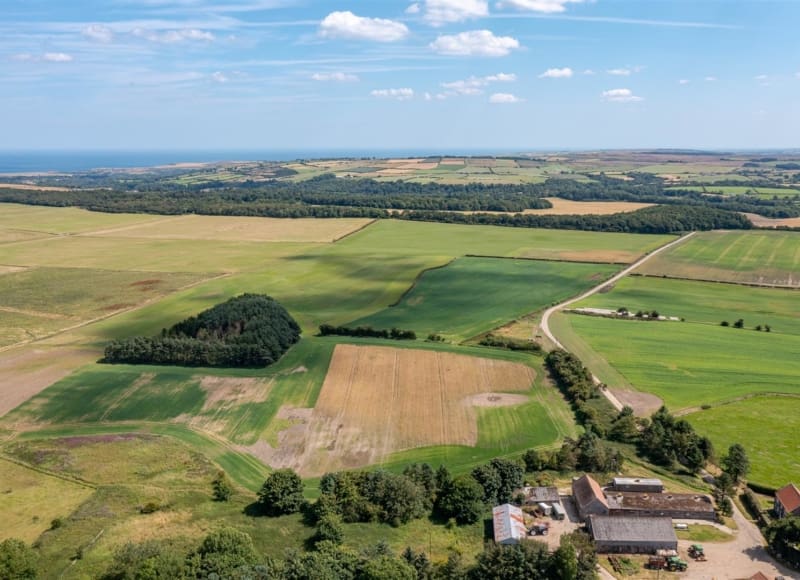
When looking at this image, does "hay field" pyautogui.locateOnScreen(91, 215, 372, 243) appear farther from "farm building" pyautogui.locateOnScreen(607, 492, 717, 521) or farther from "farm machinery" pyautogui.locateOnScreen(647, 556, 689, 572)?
"farm machinery" pyautogui.locateOnScreen(647, 556, 689, 572)

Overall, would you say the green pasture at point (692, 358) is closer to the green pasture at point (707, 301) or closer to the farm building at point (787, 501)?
the green pasture at point (707, 301)

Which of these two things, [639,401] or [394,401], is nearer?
[394,401]

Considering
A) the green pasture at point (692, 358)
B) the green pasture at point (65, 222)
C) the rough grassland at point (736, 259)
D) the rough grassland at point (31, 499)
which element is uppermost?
the green pasture at point (65, 222)

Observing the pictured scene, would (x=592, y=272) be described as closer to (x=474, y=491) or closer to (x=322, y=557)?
(x=474, y=491)

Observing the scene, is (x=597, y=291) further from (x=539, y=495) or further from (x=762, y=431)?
(x=539, y=495)

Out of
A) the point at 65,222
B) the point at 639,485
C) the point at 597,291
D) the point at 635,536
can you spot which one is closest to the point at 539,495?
the point at 635,536

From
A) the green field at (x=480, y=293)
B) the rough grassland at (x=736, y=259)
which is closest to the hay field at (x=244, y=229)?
the green field at (x=480, y=293)

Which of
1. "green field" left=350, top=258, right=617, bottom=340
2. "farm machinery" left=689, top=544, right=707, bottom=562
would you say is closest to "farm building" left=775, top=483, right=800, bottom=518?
"farm machinery" left=689, top=544, right=707, bottom=562
